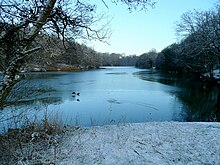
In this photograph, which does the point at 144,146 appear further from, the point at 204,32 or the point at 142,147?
the point at 204,32

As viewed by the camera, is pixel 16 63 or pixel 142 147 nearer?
pixel 16 63

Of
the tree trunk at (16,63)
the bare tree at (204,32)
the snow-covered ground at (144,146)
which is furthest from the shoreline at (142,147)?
the bare tree at (204,32)

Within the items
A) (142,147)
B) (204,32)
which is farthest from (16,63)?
(204,32)

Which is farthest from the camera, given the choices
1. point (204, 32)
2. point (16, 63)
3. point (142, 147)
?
point (204, 32)

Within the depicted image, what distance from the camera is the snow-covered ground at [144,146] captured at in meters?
4.22

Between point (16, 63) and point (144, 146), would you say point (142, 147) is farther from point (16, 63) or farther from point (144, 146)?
point (16, 63)

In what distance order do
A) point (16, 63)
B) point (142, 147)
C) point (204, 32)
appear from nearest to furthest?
1. point (16, 63)
2. point (142, 147)
3. point (204, 32)

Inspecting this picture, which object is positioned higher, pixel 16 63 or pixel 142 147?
pixel 16 63

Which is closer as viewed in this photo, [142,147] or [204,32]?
[142,147]

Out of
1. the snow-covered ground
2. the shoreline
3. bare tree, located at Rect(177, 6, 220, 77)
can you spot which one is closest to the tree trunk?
the shoreline

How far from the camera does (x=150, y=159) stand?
166 inches

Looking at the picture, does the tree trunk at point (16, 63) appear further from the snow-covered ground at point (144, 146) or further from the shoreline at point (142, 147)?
the snow-covered ground at point (144, 146)

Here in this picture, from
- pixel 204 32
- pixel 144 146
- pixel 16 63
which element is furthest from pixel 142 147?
pixel 204 32

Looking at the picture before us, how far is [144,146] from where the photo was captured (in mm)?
4863
